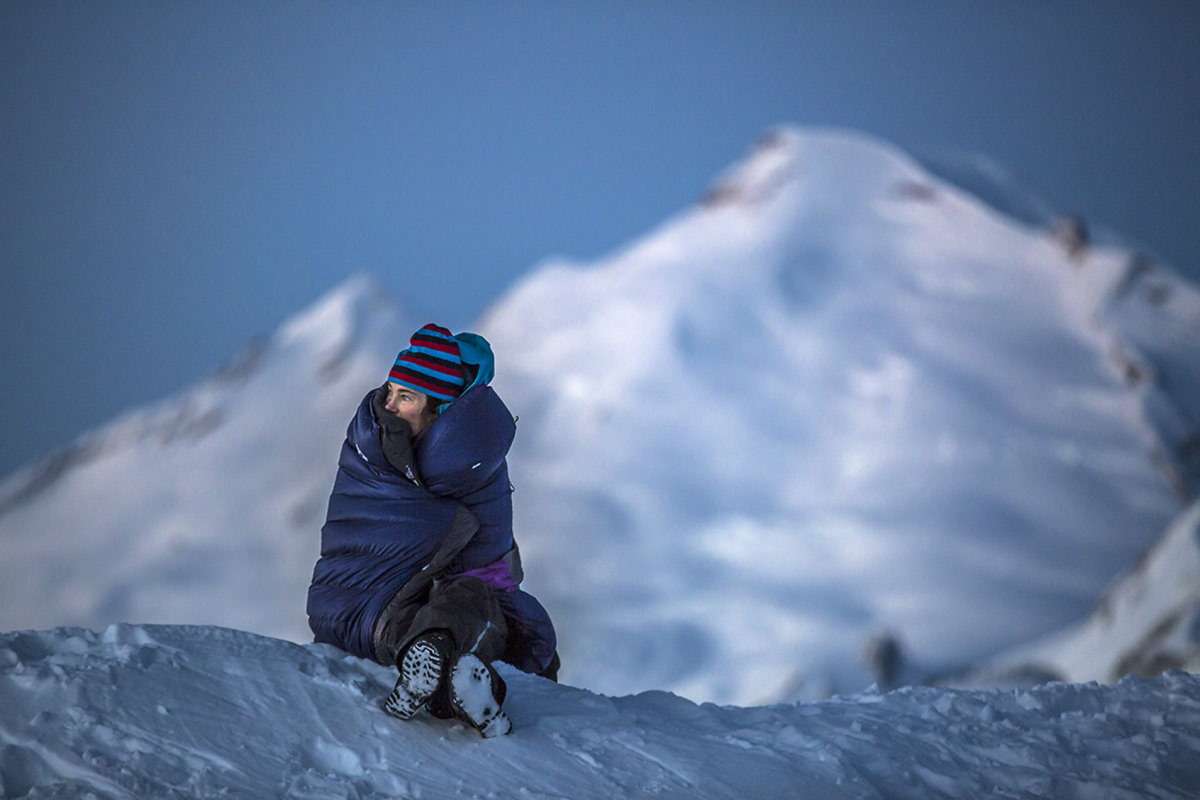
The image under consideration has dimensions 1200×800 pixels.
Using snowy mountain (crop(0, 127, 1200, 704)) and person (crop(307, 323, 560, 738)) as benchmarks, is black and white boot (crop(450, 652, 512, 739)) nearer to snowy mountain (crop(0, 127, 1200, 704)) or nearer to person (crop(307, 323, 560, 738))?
person (crop(307, 323, 560, 738))

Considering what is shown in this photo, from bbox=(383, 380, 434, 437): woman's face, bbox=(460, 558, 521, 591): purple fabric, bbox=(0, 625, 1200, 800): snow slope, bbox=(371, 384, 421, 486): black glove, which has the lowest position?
bbox=(0, 625, 1200, 800): snow slope

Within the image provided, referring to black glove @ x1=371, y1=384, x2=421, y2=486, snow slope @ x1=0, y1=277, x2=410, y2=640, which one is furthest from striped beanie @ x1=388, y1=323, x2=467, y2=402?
snow slope @ x1=0, y1=277, x2=410, y2=640

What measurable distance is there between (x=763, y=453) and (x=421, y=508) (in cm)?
1773

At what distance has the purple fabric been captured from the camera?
3594 millimetres

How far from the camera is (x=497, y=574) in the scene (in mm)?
3643

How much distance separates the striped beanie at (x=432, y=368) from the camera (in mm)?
3506

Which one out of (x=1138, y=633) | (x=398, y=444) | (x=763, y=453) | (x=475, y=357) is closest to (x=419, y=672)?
(x=398, y=444)

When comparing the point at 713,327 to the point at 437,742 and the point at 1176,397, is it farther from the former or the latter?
the point at 437,742

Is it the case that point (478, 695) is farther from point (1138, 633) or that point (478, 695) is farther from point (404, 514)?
point (1138, 633)

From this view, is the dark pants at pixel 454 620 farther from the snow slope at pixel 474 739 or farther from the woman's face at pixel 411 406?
the woman's face at pixel 411 406

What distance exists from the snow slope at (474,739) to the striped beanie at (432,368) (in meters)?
0.78

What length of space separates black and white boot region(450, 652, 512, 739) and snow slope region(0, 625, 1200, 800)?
53mm

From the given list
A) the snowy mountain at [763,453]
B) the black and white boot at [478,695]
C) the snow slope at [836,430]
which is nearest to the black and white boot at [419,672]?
the black and white boot at [478,695]

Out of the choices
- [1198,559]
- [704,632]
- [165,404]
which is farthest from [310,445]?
[1198,559]
